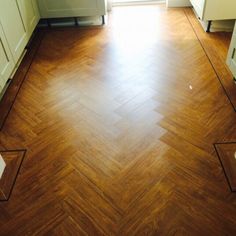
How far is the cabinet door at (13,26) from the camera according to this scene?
2.09m

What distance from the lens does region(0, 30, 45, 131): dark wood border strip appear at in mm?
2018

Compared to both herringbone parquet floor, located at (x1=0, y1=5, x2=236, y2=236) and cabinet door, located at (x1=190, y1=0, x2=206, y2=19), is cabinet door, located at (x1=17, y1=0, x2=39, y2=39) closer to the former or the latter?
herringbone parquet floor, located at (x1=0, y1=5, x2=236, y2=236)

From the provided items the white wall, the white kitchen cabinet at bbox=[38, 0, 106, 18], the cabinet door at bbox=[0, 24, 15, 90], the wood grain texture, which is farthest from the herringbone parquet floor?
the white wall

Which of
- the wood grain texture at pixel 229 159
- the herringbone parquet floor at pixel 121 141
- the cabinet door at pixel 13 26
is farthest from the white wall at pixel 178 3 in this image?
the wood grain texture at pixel 229 159

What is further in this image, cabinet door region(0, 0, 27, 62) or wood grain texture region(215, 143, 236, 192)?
cabinet door region(0, 0, 27, 62)

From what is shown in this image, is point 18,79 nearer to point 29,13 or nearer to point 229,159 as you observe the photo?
point 29,13

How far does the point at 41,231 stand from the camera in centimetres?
126

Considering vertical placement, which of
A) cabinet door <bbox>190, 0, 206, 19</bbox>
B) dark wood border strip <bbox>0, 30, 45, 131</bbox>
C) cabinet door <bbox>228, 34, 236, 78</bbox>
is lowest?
dark wood border strip <bbox>0, 30, 45, 131</bbox>

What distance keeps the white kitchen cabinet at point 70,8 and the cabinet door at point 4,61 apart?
3.60ft

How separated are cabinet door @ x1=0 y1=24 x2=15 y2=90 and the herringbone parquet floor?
19 cm

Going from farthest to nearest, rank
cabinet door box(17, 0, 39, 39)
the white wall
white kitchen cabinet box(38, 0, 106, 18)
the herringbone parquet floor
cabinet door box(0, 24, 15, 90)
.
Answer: the white wall, white kitchen cabinet box(38, 0, 106, 18), cabinet door box(17, 0, 39, 39), cabinet door box(0, 24, 15, 90), the herringbone parquet floor

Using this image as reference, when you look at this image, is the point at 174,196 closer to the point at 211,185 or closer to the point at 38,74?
the point at 211,185

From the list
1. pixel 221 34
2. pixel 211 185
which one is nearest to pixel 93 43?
pixel 221 34

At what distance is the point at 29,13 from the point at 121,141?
1.81m
